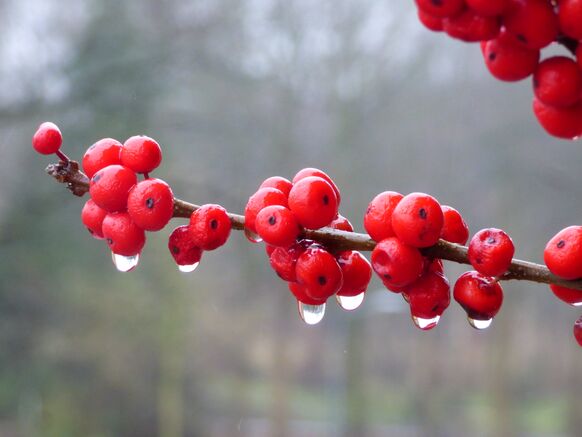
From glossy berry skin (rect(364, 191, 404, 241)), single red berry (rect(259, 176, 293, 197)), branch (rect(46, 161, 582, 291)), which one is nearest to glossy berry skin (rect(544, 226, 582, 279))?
branch (rect(46, 161, 582, 291))

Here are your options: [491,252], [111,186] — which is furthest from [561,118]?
[111,186]

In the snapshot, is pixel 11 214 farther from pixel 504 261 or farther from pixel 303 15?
pixel 504 261

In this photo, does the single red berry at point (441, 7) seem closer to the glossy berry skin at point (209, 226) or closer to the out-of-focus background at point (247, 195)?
the glossy berry skin at point (209, 226)

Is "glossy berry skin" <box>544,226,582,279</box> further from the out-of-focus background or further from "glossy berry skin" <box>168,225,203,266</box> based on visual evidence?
the out-of-focus background

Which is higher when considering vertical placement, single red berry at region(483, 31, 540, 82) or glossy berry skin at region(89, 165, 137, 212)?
single red berry at region(483, 31, 540, 82)

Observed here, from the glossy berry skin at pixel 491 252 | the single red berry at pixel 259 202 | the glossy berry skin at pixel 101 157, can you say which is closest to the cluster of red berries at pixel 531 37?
the glossy berry skin at pixel 491 252

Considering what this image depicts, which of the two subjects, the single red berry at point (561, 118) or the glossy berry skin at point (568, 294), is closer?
the single red berry at point (561, 118)
